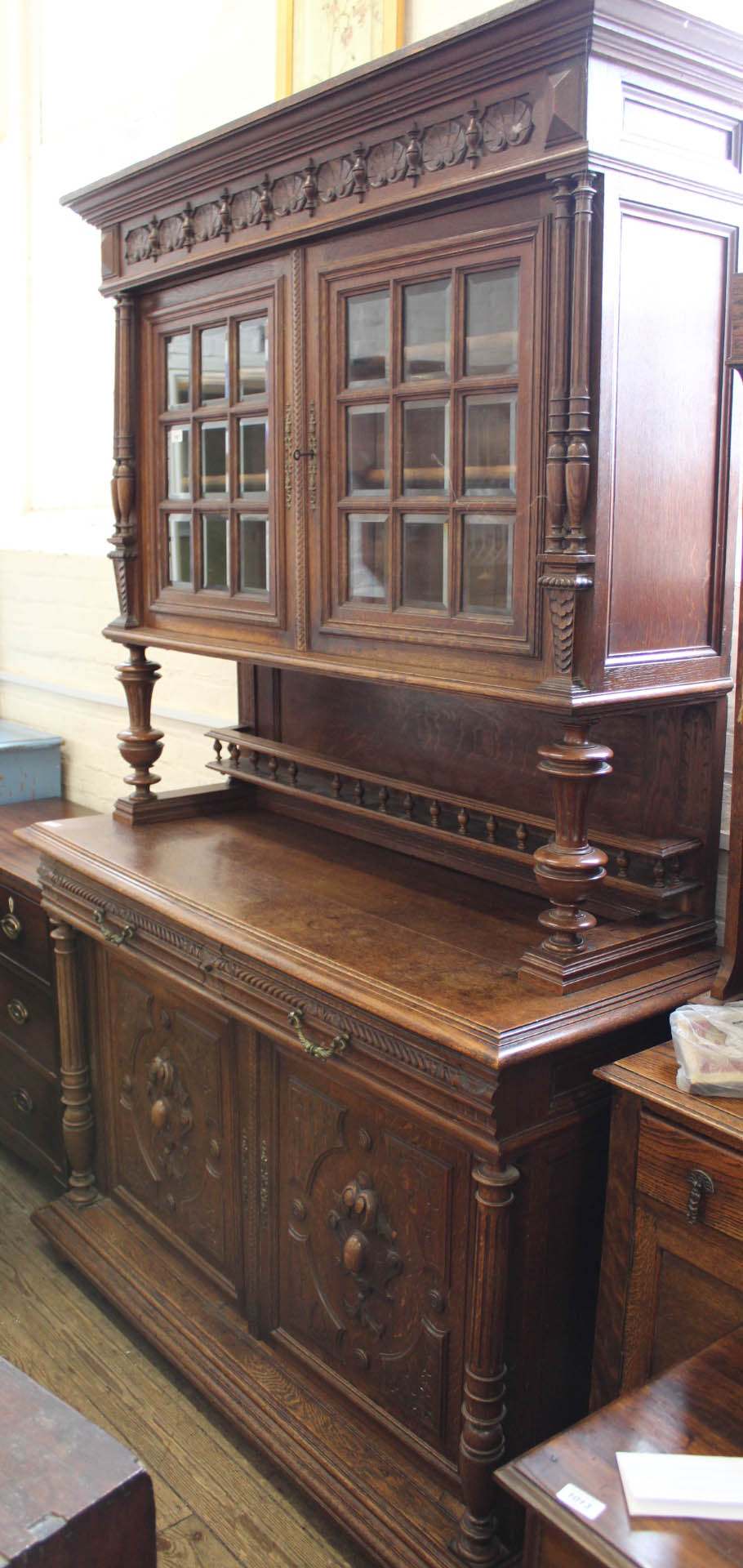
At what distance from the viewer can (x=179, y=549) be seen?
8.90 feet

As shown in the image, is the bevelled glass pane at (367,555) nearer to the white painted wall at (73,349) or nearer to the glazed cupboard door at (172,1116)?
the glazed cupboard door at (172,1116)

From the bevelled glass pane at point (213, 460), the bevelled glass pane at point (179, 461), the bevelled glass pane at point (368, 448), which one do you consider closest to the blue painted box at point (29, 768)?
the bevelled glass pane at point (179, 461)

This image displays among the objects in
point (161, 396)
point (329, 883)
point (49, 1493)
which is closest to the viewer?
point (49, 1493)

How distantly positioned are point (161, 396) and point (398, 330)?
827 mm

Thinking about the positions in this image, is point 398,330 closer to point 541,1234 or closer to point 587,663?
point 587,663

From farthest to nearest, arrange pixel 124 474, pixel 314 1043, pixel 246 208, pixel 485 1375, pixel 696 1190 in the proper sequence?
pixel 124 474 < pixel 246 208 < pixel 314 1043 < pixel 485 1375 < pixel 696 1190

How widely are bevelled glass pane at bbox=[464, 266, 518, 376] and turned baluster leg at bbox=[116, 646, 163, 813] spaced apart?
129 cm

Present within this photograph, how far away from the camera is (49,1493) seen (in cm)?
89

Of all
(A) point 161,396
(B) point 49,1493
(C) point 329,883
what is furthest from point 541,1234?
(A) point 161,396

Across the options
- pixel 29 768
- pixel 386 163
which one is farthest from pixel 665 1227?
pixel 29 768

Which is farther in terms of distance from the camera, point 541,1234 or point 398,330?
point 398,330

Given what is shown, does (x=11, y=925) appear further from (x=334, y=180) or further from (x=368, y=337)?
(x=334, y=180)

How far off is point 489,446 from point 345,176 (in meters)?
0.57

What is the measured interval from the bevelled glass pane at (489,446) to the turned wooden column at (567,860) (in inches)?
15.3
